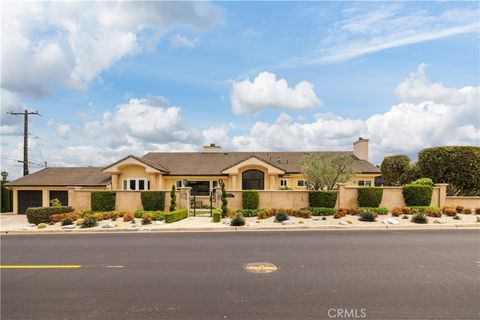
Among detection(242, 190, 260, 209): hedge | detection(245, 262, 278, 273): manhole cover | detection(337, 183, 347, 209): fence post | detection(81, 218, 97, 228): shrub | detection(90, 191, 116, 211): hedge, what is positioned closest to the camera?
detection(245, 262, 278, 273): manhole cover

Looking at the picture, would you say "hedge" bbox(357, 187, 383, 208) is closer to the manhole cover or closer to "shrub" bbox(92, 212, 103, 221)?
the manhole cover

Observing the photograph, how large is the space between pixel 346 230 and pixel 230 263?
950 centimetres

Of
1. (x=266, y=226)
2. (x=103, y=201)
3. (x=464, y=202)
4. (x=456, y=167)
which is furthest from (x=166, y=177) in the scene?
(x=464, y=202)

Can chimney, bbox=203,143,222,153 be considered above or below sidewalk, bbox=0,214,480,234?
above

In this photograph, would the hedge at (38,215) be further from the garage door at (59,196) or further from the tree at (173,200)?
the garage door at (59,196)

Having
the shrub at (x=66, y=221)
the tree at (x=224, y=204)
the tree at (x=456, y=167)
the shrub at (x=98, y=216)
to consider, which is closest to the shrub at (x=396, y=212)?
the tree at (x=456, y=167)

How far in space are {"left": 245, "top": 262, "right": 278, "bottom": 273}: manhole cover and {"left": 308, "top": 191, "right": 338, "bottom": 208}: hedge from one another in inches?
546

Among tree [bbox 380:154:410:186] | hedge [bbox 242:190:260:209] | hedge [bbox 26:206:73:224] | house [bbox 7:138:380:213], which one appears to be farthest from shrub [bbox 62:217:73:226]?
tree [bbox 380:154:410:186]

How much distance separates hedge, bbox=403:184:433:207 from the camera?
74.2 ft

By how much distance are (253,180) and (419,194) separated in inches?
569

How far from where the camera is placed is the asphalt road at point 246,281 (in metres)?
6.12

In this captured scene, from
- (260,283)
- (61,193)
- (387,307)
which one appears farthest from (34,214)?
(387,307)

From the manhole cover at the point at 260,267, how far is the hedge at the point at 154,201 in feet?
51.4

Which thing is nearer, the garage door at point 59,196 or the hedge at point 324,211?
the hedge at point 324,211
